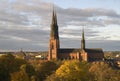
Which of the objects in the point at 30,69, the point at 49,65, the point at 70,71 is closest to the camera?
the point at 70,71

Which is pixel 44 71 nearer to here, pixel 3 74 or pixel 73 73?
pixel 3 74

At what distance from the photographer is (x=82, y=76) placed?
244ft

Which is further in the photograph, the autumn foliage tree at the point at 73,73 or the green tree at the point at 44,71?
the green tree at the point at 44,71

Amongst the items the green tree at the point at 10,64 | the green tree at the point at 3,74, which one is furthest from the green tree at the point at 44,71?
the green tree at the point at 3,74

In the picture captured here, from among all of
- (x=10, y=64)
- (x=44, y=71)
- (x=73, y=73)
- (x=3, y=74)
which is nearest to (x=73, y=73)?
(x=73, y=73)

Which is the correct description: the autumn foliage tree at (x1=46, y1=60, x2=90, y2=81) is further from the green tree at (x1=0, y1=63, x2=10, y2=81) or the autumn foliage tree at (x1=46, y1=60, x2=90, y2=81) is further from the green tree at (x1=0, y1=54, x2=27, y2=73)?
the green tree at (x1=0, y1=54, x2=27, y2=73)

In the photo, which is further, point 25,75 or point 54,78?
point 25,75

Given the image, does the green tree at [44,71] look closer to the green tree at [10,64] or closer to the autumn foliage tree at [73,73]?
the green tree at [10,64]

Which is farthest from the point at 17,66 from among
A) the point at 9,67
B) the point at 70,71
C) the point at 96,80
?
the point at 96,80

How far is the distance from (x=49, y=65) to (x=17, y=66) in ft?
53.9

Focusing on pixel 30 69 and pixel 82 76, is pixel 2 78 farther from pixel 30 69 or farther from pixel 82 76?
pixel 82 76

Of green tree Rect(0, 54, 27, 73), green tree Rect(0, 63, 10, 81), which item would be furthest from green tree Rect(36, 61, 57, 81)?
green tree Rect(0, 63, 10, 81)

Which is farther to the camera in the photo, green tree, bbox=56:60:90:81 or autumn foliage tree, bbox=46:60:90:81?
green tree, bbox=56:60:90:81

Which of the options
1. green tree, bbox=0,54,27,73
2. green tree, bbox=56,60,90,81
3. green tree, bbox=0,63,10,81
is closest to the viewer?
green tree, bbox=56,60,90,81
